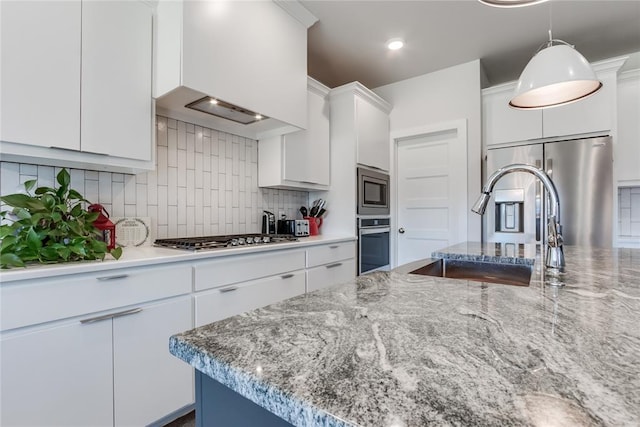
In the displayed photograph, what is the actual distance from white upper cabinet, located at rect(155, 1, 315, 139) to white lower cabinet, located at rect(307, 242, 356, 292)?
97 cm

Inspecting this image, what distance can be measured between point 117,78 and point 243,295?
1318 millimetres

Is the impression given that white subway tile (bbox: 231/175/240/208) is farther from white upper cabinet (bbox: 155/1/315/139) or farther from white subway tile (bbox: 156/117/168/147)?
white subway tile (bbox: 156/117/168/147)

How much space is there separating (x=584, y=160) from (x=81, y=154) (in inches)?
134

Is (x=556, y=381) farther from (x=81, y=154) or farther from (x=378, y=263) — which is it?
(x=378, y=263)

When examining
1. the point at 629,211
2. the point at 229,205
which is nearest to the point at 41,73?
the point at 229,205

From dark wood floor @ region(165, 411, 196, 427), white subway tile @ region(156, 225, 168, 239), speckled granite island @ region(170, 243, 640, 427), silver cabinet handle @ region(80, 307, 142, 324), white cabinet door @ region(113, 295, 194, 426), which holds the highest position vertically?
white subway tile @ region(156, 225, 168, 239)

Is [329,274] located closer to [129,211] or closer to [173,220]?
[173,220]

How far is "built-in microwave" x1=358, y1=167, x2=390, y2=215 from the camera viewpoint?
2.93 m

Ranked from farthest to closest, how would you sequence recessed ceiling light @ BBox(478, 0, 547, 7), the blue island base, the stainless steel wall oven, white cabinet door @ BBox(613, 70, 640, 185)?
the stainless steel wall oven
white cabinet door @ BBox(613, 70, 640, 185)
recessed ceiling light @ BBox(478, 0, 547, 7)
the blue island base

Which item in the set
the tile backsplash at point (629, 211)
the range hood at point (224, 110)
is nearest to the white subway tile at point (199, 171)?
the range hood at point (224, 110)

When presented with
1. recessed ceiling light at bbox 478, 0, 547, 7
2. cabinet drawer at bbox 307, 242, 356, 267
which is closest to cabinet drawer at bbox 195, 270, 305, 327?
cabinet drawer at bbox 307, 242, 356, 267

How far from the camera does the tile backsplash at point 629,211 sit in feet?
9.71

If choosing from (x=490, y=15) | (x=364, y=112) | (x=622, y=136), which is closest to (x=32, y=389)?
(x=364, y=112)

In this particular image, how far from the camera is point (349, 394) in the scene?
35 cm
